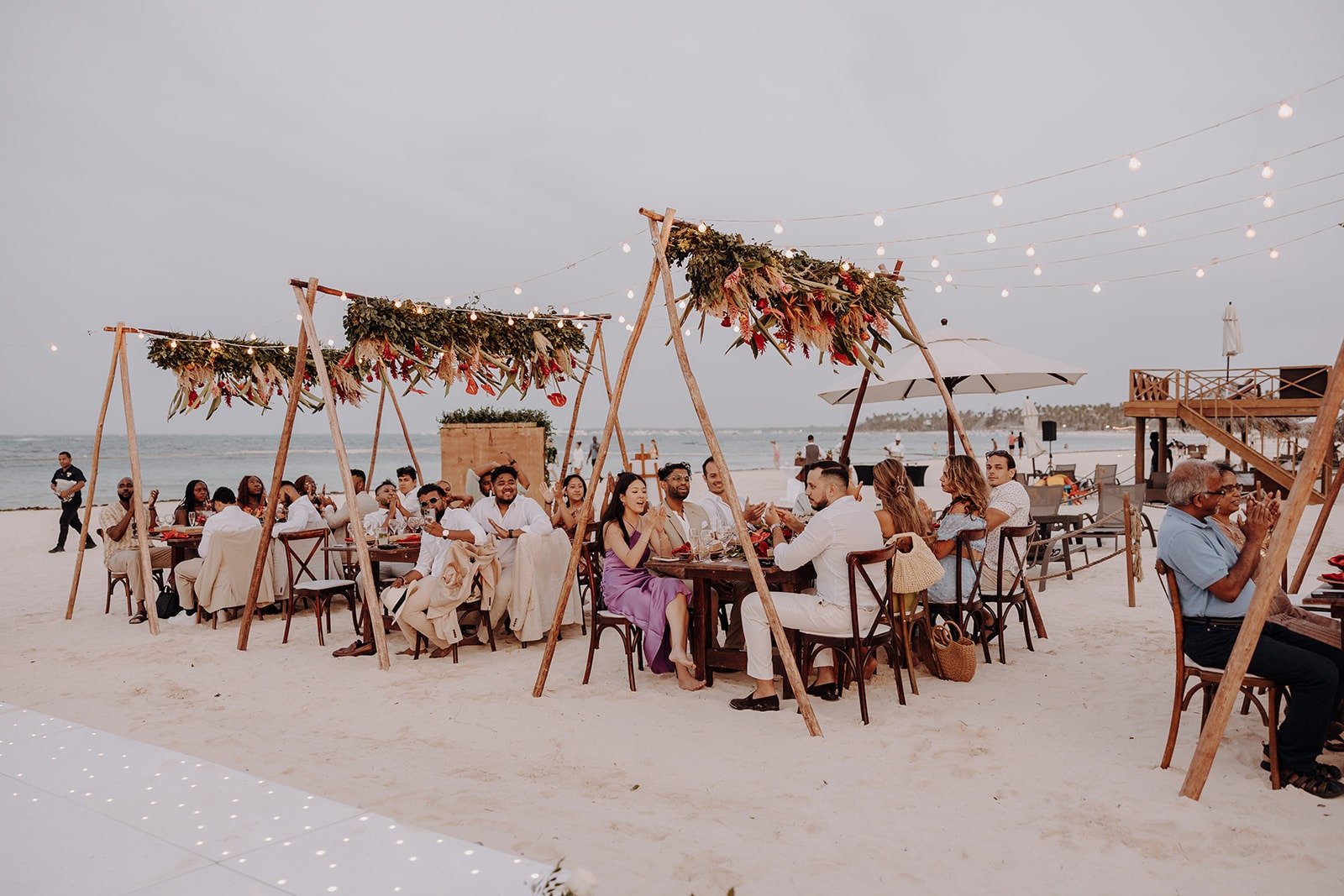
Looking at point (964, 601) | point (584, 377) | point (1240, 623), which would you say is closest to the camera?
point (1240, 623)

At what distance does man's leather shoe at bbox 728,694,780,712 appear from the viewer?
4.66 m

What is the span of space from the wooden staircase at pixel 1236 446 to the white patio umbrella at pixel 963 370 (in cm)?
824

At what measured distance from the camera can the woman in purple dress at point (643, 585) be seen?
5152 mm

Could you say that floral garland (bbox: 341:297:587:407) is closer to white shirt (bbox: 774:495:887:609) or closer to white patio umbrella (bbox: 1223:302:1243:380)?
white shirt (bbox: 774:495:887:609)

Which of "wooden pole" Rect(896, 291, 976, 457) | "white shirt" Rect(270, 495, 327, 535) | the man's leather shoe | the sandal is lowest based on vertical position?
the man's leather shoe

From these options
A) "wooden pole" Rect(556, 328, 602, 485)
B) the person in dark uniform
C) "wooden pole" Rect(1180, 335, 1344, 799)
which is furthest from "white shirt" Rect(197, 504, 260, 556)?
"wooden pole" Rect(1180, 335, 1344, 799)

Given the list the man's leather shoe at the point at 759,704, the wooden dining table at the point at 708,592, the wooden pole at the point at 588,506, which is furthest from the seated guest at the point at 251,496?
the man's leather shoe at the point at 759,704

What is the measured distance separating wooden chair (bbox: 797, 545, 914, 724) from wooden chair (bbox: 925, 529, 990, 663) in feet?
2.07

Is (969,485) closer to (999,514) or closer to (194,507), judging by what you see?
(999,514)

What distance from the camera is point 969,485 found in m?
5.39

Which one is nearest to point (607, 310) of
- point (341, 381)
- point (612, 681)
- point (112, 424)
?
point (341, 381)

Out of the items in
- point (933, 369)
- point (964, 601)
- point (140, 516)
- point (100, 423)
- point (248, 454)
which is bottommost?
point (964, 601)

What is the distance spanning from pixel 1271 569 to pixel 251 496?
8187mm

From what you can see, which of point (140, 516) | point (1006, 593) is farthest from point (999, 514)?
point (140, 516)
